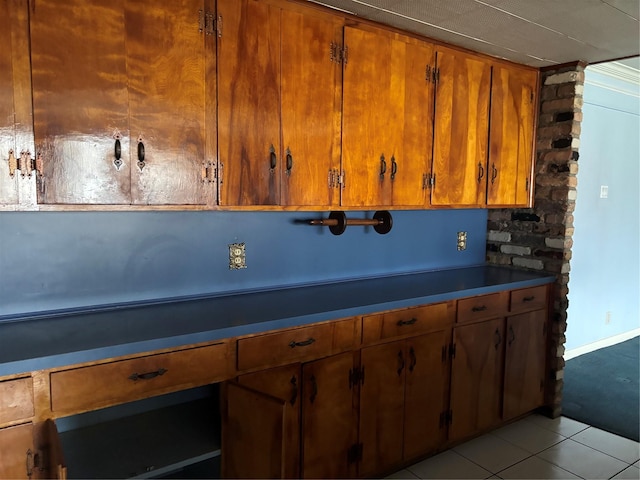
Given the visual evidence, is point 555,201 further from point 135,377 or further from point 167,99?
point 135,377

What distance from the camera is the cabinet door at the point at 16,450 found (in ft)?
4.74

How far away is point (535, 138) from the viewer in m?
3.18

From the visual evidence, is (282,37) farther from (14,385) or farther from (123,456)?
(123,456)

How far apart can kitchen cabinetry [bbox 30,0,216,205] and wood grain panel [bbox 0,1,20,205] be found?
Answer: 0.22 feet

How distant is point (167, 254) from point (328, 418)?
1.01m

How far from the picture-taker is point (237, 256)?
2.33 meters

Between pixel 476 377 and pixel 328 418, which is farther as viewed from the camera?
pixel 476 377

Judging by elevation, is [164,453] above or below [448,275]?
below

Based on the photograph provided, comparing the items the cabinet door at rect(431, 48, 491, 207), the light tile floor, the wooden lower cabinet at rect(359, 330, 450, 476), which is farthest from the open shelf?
the cabinet door at rect(431, 48, 491, 207)

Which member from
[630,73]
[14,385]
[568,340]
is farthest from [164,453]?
[630,73]

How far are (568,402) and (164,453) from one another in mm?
2779

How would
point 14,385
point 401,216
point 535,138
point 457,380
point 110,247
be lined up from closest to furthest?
point 14,385 < point 110,247 < point 457,380 < point 401,216 < point 535,138

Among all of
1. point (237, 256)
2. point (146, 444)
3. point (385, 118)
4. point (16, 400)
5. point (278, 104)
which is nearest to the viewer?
point (16, 400)

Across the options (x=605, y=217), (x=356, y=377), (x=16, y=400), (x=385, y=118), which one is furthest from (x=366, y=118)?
(x=605, y=217)
